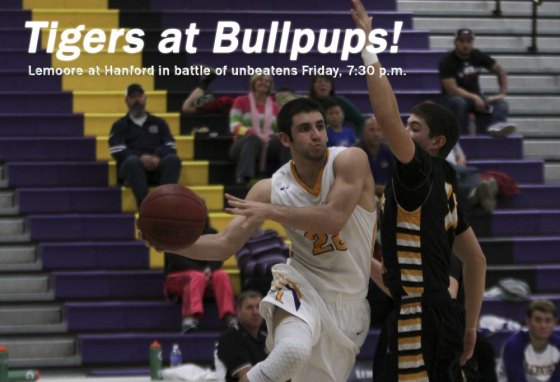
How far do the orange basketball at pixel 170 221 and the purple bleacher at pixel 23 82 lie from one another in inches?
261

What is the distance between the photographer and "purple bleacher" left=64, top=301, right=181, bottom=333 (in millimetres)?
9922

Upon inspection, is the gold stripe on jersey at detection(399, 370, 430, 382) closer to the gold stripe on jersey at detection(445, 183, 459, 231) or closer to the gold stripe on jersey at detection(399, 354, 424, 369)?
the gold stripe on jersey at detection(399, 354, 424, 369)

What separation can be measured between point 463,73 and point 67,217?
3825 millimetres

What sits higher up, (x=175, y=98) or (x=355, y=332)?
(x=175, y=98)

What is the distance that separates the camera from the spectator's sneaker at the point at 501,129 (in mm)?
11633

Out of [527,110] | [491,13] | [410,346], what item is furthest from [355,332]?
[491,13]

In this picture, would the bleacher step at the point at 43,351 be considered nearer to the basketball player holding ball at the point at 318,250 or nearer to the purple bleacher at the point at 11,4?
the purple bleacher at the point at 11,4

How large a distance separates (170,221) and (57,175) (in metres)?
5.79

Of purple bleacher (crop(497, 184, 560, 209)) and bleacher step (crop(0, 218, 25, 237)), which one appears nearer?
bleacher step (crop(0, 218, 25, 237))

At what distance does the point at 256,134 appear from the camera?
10641 mm

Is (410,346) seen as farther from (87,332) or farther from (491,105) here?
(491,105)

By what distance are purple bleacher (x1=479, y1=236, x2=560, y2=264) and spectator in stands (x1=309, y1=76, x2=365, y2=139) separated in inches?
57.0

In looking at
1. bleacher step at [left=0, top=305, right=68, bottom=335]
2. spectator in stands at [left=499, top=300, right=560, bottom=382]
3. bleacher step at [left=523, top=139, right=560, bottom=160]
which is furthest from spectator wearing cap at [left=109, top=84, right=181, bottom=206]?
bleacher step at [left=523, top=139, right=560, bottom=160]

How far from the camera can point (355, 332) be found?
18.7 feet
